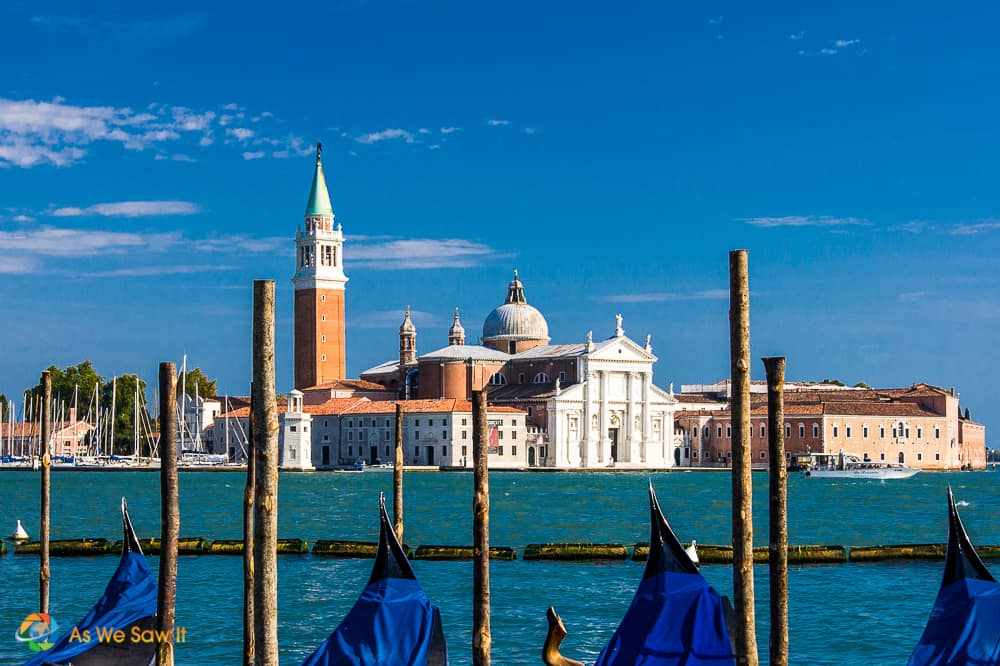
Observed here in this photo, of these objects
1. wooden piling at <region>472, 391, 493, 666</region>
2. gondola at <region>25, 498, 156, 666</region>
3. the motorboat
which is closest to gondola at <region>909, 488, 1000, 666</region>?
wooden piling at <region>472, 391, 493, 666</region>

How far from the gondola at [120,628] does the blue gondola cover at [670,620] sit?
2.95m

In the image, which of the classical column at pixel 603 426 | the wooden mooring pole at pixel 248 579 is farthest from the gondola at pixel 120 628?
the classical column at pixel 603 426

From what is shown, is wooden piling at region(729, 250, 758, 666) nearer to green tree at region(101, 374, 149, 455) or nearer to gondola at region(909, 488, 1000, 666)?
gondola at region(909, 488, 1000, 666)

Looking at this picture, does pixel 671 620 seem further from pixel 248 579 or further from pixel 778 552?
pixel 248 579

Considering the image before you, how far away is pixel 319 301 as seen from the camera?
72062 millimetres

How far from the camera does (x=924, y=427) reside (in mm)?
73312

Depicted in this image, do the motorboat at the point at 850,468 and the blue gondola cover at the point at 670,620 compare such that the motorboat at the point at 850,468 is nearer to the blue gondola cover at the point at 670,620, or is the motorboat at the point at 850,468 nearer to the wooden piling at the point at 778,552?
the blue gondola cover at the point at 670,620

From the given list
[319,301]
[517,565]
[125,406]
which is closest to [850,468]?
[319,301]

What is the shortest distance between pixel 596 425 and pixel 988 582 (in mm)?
57842

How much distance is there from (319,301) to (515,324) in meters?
9.91

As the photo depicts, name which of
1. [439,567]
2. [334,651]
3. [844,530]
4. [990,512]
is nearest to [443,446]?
[990,512]

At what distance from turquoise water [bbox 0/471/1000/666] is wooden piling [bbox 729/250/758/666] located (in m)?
4.68

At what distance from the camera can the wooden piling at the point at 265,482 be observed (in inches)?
291

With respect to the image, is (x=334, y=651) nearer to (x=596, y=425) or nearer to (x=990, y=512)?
(x=990, y=512)
